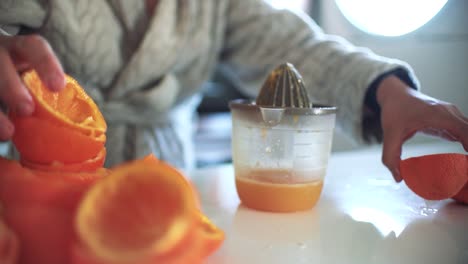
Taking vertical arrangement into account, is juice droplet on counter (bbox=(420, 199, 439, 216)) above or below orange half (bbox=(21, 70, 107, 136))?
below

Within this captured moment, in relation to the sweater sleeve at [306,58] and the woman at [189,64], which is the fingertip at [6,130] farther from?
the sweater sleeve at [306,58]

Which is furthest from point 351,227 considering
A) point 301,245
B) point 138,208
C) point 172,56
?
point 172,56

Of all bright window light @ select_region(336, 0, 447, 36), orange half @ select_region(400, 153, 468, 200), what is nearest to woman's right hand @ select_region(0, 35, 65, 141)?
orange half @ select_region(400, 153, 468, 200)

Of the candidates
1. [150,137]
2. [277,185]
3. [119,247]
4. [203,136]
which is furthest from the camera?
[203,136]

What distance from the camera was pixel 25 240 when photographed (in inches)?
7.5

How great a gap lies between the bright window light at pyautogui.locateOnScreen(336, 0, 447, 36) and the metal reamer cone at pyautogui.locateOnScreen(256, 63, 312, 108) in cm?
22

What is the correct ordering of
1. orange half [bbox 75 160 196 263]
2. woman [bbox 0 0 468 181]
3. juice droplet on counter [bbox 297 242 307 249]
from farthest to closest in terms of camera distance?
woman [bbox 0 0 468 181]
juice droplet on counter [bbox 297 242 307 249]
orange half [bbox 75 160 196 263]

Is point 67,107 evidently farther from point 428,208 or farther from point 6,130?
point 428,208

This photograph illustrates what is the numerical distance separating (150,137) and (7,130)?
38 cm

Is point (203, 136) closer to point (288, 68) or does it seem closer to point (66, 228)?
point (288, 68)

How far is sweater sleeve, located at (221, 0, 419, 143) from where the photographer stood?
482 mm

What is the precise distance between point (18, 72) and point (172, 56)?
1.14 feet

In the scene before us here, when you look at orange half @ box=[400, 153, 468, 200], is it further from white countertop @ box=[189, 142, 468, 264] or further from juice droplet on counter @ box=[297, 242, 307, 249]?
juice droplet on counter @ box=[297, 242, 307, 249]

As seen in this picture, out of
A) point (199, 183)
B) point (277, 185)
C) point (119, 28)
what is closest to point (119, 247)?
point (277, 185)
